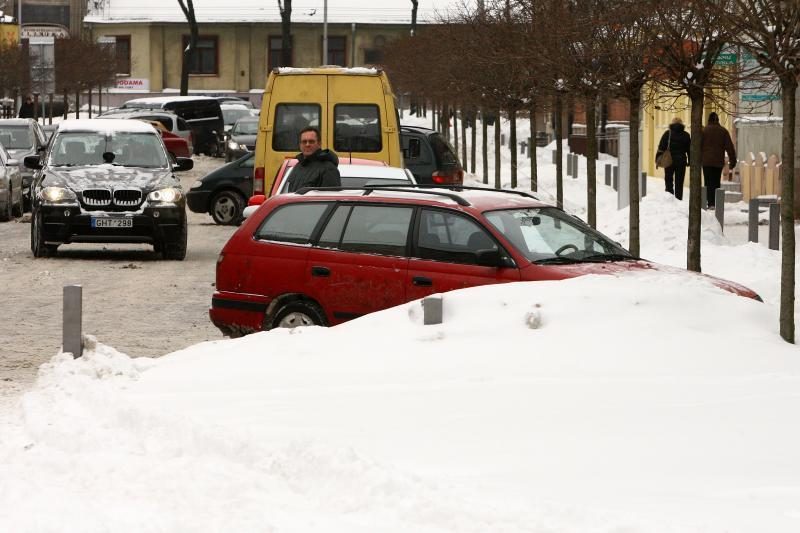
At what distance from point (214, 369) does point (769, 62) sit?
445cm

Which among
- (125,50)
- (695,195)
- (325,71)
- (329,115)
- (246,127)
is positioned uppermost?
(125,50)

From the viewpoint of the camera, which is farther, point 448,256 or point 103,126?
point 103,126

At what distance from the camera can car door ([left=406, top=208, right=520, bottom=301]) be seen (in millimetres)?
11688

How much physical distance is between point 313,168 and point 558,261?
4.52 metres

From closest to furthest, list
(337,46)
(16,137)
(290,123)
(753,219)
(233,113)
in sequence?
(753,219), (290,123), (16,137), (233,113), (337,46)

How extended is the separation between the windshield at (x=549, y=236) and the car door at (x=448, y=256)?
17 centimetres

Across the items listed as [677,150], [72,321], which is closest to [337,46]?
[677,150]

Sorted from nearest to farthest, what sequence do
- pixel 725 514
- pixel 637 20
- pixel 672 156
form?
pixel 725 514
pixel 637 20
pixel 672 156

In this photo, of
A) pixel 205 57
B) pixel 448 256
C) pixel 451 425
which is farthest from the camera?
pixel 205 57

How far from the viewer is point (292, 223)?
500 inches

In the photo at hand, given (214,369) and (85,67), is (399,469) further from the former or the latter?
(85,67)

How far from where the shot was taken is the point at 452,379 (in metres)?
9.55

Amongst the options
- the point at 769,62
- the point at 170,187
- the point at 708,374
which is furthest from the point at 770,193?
the point at 708,374

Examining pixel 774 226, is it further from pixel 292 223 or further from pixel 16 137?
pixel 16 137
